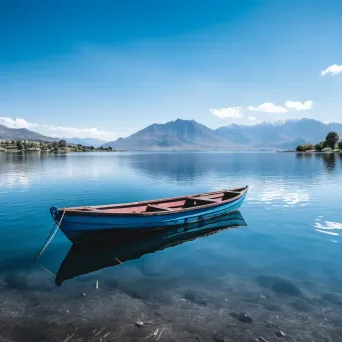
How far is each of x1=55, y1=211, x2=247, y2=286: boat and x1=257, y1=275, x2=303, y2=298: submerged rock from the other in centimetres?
695

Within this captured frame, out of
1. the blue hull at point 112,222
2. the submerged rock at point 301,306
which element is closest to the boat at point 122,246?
the blue hull at point 112,222

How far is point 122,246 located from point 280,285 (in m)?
10.1

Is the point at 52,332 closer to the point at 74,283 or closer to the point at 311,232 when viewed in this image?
the point at 74,283

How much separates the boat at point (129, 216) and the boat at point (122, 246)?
1.99ft

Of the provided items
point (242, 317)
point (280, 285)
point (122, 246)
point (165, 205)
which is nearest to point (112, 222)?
point (122, 246)

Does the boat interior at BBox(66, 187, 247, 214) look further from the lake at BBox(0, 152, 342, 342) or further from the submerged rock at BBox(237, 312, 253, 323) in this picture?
the submerged rock at BBox(237, 312, 253, 323)

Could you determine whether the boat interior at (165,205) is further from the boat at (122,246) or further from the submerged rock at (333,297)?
the submerged rock at (333,297)

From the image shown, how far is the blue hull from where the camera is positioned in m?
16.3

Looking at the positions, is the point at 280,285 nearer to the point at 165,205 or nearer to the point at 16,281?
the point at 16,281

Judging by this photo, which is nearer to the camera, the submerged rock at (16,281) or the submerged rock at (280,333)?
the submerged rock at (280,333)

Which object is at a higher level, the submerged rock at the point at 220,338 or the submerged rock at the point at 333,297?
the submerged rock at the point at 220,338

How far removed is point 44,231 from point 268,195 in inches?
1135

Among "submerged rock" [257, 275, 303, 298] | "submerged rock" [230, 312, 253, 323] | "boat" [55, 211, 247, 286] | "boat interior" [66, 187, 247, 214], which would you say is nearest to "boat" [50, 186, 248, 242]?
"boat interior" [66, 187, 247, 214]

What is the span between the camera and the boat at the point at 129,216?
16.3 metres
